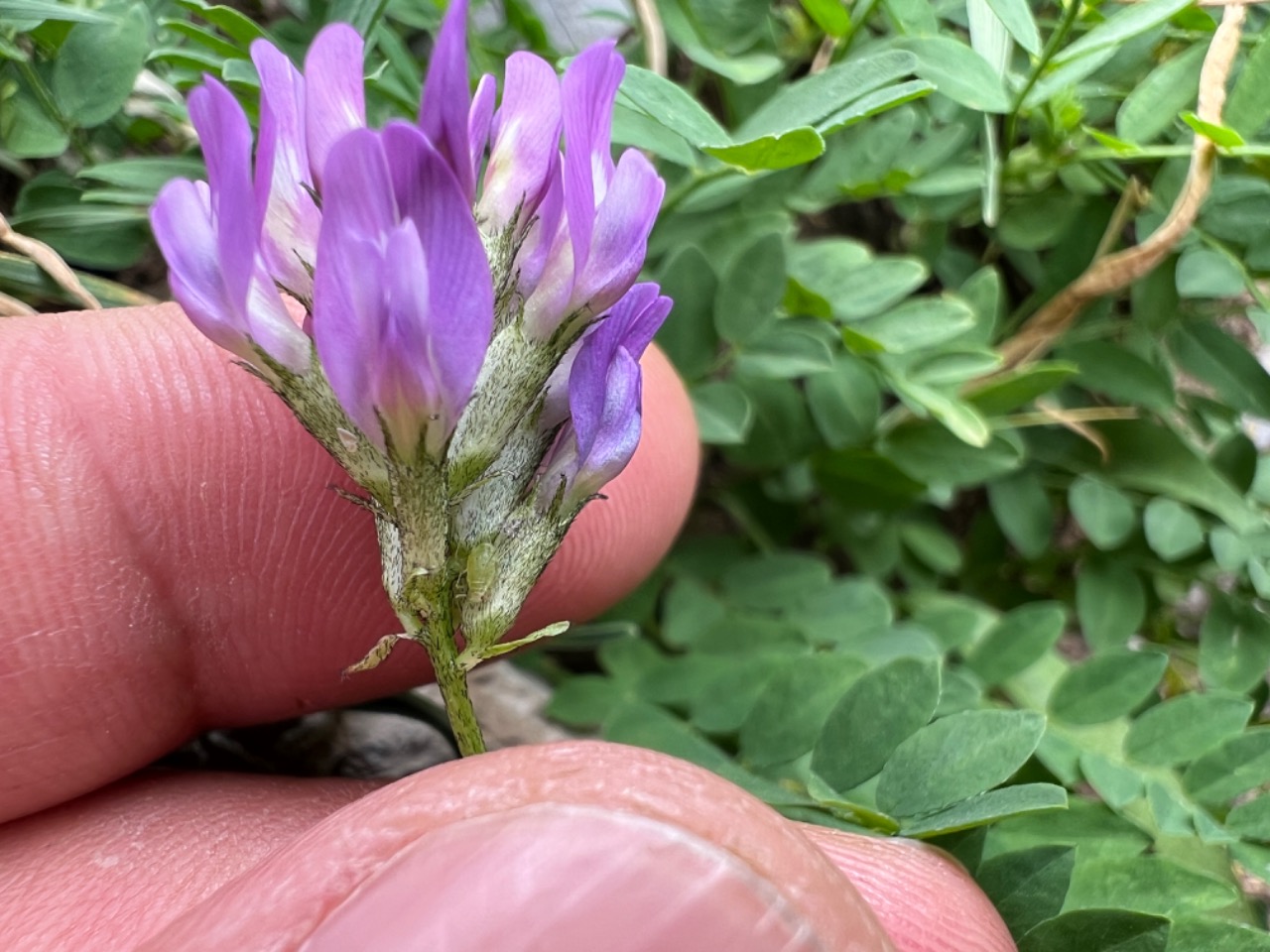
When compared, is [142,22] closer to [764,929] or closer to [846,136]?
[846,136]

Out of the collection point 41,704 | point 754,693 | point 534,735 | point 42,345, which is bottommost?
point 534,735

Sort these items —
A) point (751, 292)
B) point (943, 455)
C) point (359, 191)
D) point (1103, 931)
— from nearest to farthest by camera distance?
point (359, 191), point (1103, 931), point (751, 292), point (943, 455)

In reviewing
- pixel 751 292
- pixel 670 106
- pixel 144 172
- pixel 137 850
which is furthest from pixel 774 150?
pixel 137 850

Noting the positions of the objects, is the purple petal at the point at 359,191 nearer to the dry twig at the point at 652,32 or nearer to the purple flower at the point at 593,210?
the purple flower at the point at 593,210

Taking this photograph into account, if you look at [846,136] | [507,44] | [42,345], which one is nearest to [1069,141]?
[846,136]

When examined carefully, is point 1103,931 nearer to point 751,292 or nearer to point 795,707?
point 795,707

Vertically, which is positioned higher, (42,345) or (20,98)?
(20,98)

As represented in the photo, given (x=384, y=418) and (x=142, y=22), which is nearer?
(x=384, y=418)
